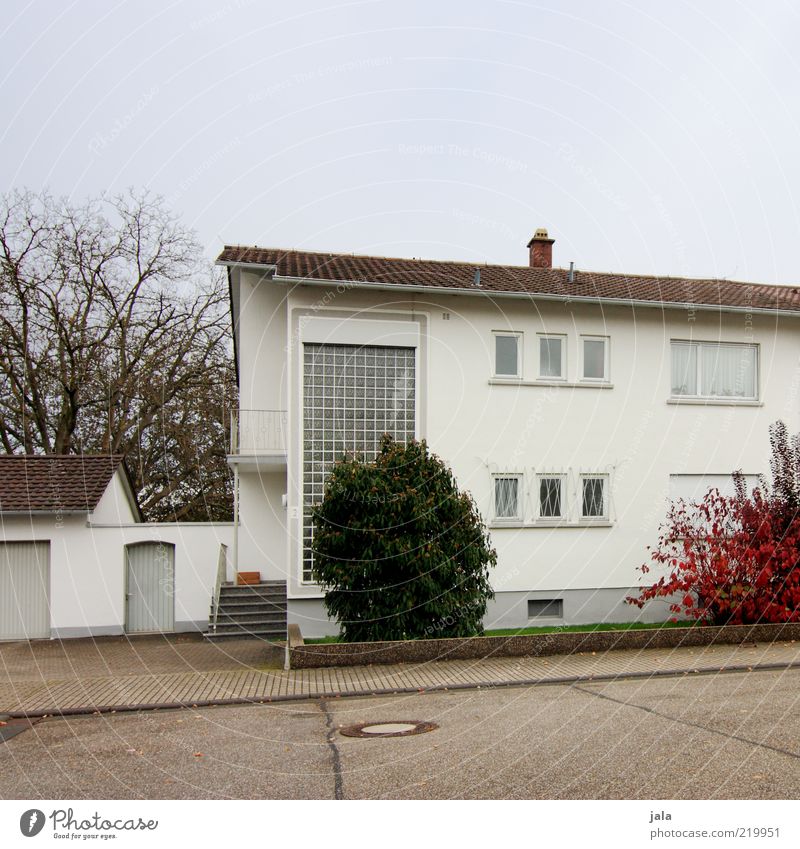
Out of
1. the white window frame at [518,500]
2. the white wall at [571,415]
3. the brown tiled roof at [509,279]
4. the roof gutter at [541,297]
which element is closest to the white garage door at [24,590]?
the white wall at [571,415]

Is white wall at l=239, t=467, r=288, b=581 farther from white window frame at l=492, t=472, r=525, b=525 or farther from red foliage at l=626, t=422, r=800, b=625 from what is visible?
red foliage at l=626, t=422, r=800, b=625

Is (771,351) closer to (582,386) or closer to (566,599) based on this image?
(582,386)

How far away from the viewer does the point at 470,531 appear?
1489cm

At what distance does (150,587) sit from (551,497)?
401 inches

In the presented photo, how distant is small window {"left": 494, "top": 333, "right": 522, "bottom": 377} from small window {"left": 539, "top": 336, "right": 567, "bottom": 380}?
50 cm

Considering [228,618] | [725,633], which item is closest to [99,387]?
[228,618]

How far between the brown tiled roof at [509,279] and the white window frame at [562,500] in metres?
3.87

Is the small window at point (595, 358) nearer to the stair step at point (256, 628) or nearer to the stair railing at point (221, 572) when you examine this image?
the stair step at point (256, 628)

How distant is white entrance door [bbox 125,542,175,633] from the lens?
22.0 meters

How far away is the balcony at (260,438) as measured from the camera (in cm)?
1967

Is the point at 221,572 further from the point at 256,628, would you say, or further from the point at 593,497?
the point at 593,497

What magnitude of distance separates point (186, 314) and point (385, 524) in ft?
62.9

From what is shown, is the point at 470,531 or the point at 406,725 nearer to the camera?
the point at 406,725

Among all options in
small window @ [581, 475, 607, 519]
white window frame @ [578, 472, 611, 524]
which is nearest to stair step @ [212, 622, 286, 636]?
white window frame @ [578, 472, 611, 524]
